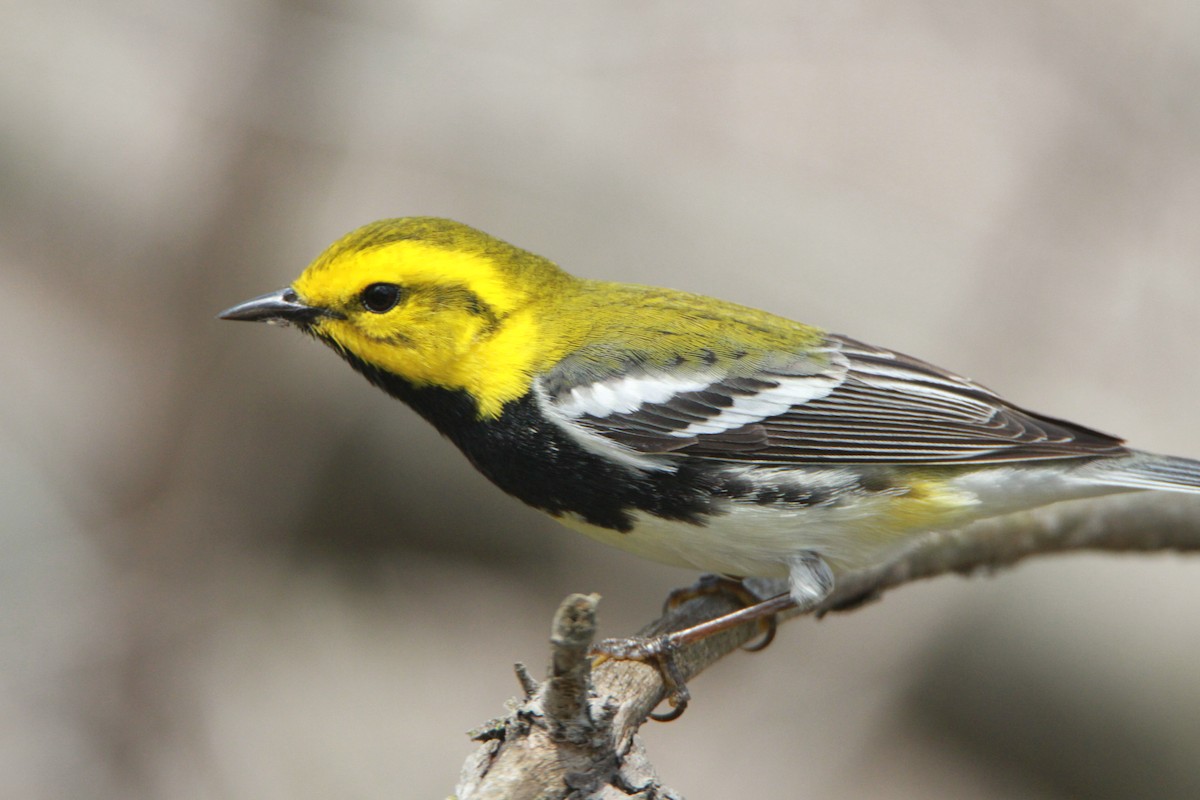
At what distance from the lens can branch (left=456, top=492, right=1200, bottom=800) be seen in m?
2.48

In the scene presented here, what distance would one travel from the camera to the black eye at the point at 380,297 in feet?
11.9

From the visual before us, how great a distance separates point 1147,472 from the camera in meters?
3.77

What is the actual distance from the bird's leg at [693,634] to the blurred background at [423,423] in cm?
274

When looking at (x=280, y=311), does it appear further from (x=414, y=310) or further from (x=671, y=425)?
(x=671, y=425)

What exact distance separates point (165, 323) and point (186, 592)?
1478 millimetres

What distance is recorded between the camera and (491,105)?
721 centimetres

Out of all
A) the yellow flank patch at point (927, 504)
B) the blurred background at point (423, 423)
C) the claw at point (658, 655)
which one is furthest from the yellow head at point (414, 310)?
the blurred background at point (423, 423)

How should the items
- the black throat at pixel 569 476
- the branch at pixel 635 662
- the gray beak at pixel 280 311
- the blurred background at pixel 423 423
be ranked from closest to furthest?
the branch at pixel 635 662 < the black throat at pixel 569 476 < the gray beak at pixel 280 311 < the blurred background at pixel 423 423

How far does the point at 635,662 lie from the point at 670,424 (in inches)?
28.4

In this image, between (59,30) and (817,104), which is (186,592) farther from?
(817,104)

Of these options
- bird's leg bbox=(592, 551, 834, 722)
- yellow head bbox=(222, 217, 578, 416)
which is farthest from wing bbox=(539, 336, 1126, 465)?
bird's leg bbox=(592, 551, 834, 722)

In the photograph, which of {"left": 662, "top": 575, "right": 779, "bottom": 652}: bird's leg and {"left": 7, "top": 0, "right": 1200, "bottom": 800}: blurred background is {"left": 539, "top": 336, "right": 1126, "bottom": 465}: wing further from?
{"left": 7, "top": 0, "right": 1200, "bottom": 800}: blurred background

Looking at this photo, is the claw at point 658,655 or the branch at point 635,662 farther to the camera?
the claw at point 658,655

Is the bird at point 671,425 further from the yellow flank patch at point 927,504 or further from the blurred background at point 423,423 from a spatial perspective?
the blurred background at point 423,423
